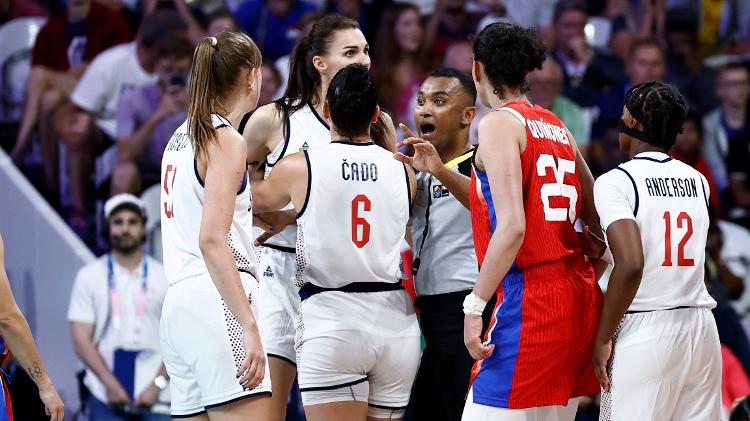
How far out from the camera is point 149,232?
343 inches

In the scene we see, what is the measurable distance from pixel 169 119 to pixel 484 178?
216 inches

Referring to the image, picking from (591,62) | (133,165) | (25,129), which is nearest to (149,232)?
(133,165)

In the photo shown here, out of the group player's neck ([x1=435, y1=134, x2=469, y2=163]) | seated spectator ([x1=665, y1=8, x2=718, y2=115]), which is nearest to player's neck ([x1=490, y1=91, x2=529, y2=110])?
player's neck ([x1=435, y1=134, x2=469, y2=163])

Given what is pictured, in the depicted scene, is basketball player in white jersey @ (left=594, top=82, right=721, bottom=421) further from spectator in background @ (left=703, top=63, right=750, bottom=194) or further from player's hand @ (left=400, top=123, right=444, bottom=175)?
spectator in background @ (left=703, top=63, right=750, bottom=194)

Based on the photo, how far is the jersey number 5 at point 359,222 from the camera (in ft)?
12.8

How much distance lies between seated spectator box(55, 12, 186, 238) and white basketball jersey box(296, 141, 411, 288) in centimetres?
521

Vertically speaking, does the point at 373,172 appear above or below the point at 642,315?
above

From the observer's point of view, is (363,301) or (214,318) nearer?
(214,318)

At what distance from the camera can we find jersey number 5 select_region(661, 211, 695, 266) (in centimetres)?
374

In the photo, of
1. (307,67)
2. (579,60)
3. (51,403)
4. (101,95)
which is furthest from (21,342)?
(579,60)

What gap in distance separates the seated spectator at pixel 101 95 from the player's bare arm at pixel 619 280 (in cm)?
595

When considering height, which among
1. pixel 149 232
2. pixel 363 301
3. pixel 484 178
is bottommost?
pixel 149 232

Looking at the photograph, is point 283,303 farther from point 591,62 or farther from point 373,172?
point 591,62

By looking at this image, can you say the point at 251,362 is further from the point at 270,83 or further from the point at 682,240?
the point at 270,83
